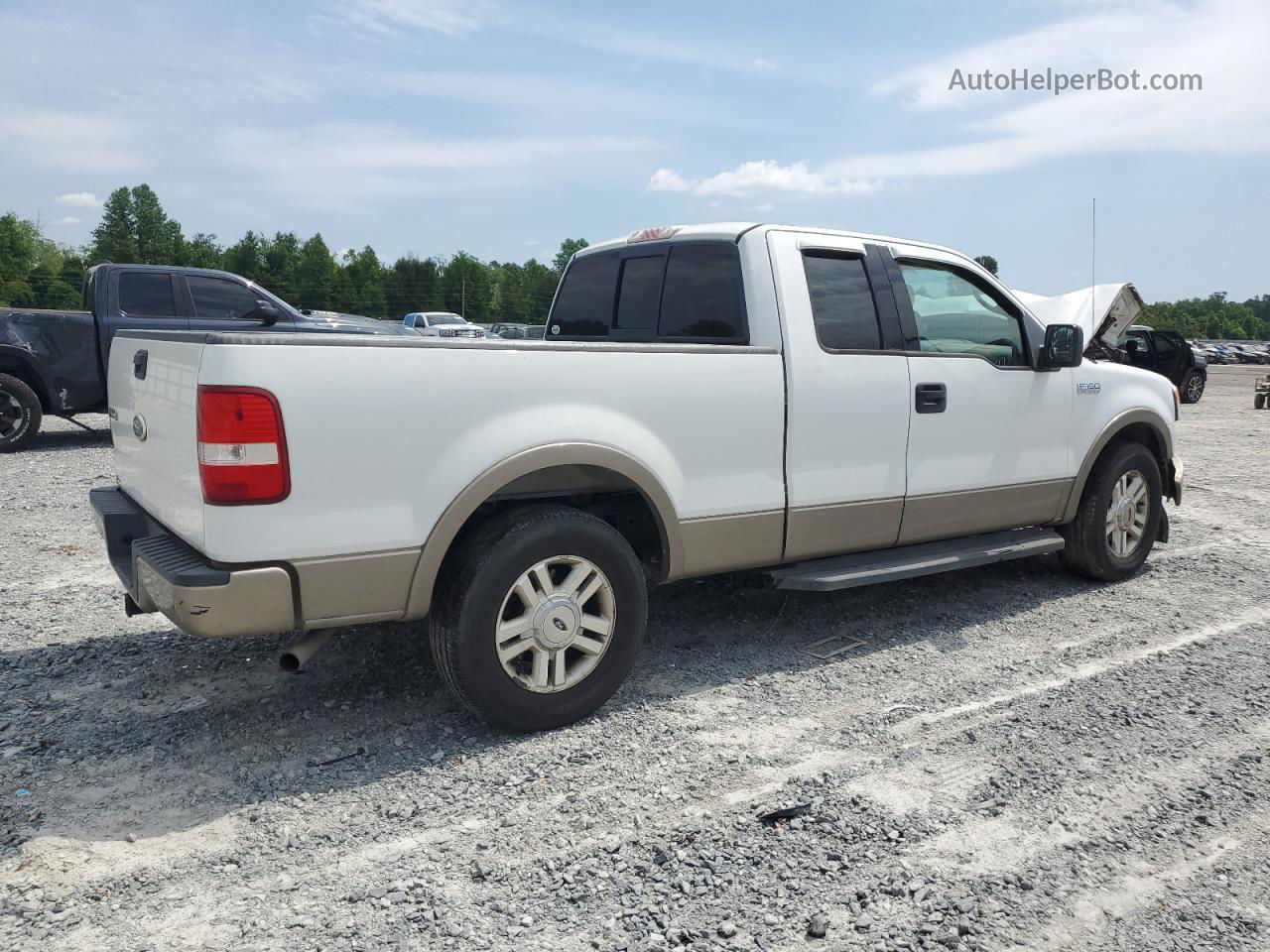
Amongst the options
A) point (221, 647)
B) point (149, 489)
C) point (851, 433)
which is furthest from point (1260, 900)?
point (221, 647)

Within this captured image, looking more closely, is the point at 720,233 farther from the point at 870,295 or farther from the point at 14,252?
the point at 14,252

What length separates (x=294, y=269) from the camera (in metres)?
114

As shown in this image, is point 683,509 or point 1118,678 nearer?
point 683,509

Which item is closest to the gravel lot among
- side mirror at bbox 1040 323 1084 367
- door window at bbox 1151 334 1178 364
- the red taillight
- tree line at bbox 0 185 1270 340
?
the red taillight

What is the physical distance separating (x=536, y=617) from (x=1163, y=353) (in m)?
23.4

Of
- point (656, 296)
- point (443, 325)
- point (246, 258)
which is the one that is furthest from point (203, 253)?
point (656, 296)

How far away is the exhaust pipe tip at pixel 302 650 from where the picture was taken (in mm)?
3498

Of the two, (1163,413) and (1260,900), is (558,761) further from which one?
(1163,413)

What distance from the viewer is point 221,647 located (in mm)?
4773

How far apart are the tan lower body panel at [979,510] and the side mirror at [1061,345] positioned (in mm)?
684

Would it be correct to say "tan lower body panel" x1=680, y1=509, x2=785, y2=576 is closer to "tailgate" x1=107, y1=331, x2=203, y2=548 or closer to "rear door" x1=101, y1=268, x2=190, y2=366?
"tailgate" x1=107, y1=331, x2=203, y2=548

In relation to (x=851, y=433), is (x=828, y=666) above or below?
below

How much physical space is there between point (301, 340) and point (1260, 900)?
3322 mm

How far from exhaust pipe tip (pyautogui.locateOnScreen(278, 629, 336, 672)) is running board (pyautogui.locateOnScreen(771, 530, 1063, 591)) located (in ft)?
6.73
